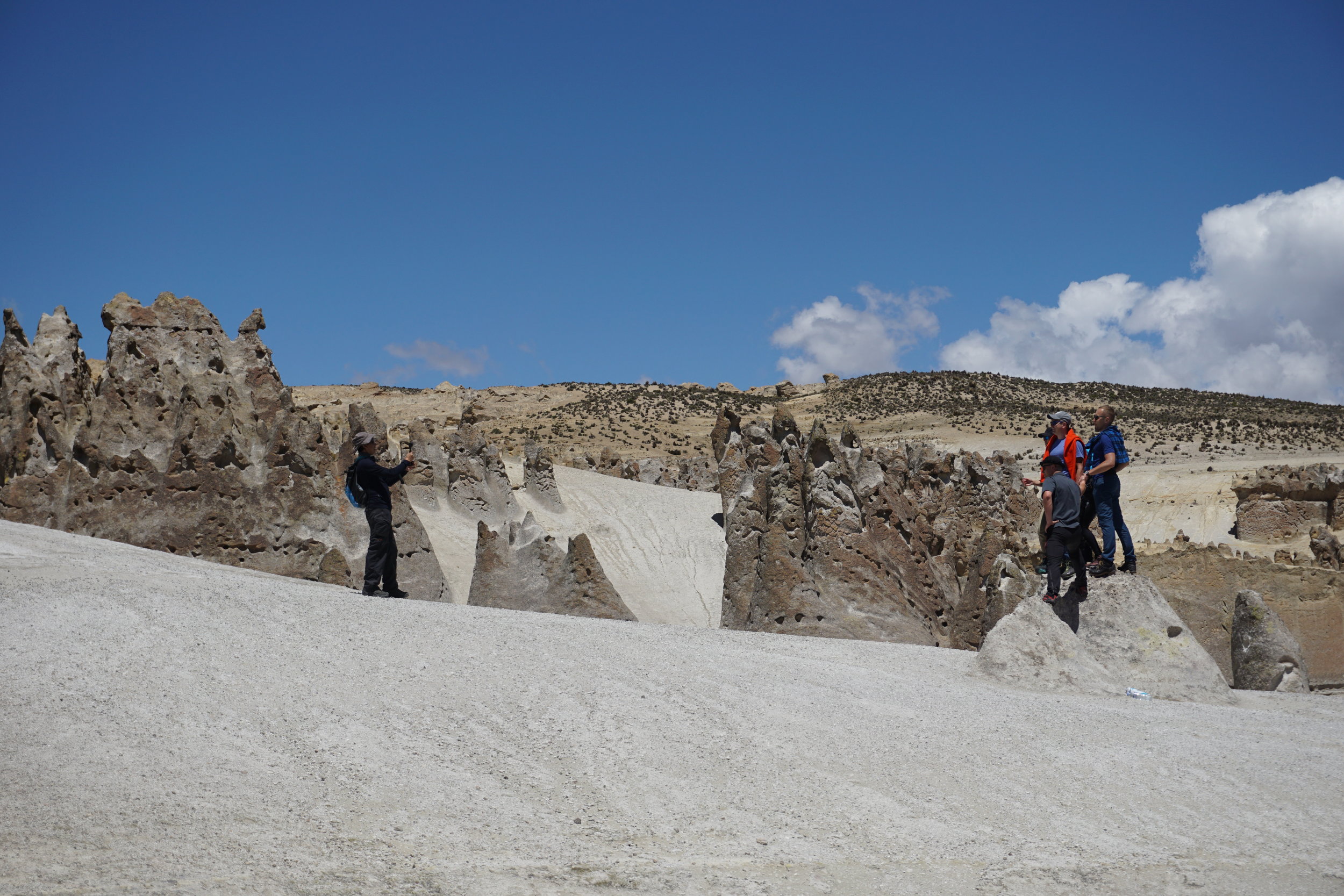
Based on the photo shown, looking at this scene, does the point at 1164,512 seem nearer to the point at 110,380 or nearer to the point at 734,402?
the point at 110,380

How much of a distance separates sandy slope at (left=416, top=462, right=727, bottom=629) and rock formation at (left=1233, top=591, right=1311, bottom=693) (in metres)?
9.11

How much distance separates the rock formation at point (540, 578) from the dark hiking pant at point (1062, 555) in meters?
6.41

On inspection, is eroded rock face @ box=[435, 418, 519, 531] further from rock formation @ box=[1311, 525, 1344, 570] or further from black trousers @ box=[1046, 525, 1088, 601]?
black trousers @ box=[1046, 525, 1088, 601]

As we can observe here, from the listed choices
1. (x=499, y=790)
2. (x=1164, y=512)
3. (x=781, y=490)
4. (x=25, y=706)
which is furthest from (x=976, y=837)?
(x=1164, y=512)

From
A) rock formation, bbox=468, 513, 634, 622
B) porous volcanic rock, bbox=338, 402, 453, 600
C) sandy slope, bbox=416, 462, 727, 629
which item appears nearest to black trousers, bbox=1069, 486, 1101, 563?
rock formation, bbox=468, 513, 634, 622

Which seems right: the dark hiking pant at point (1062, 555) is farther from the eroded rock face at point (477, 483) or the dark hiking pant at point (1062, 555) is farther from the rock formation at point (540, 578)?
the eroded rock face at point (477, 483)

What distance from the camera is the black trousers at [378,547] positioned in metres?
8.84

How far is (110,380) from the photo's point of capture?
13.4m

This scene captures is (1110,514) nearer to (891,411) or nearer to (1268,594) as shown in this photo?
(1268,594)

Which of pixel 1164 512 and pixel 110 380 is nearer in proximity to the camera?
pixel 110 380

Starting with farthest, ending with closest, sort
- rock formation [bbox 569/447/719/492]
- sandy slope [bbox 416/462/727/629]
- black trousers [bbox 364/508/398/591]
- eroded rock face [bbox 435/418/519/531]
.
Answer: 1. rock formation [bbox 569/447/719/492]
2. eroded rock face [bbox 435/418/519/531]
3. sandy slope [bbox 416/462/727/629]
4. black trousers [bbox 364/508/398/591]

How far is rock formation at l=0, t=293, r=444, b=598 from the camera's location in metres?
12.5

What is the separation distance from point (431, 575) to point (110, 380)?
15.2ft

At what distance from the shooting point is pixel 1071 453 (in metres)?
8.39
